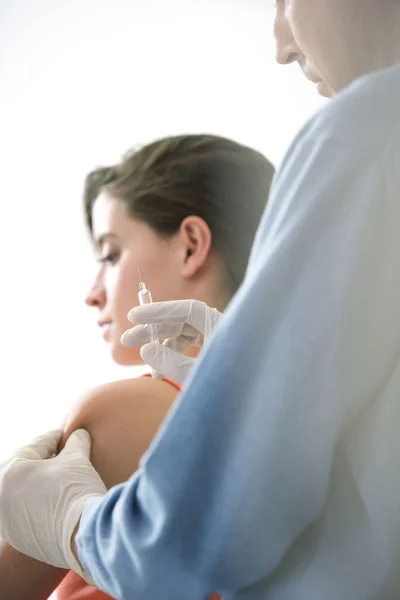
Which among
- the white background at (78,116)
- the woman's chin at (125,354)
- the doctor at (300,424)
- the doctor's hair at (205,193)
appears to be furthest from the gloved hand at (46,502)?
the white background at (78,116)

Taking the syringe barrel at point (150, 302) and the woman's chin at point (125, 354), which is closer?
the syringe barrel at point (150, 302)

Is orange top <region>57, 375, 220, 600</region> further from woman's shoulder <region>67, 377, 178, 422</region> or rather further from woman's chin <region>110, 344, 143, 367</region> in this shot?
woman's chin <region>110, 344, 143, 367</region>

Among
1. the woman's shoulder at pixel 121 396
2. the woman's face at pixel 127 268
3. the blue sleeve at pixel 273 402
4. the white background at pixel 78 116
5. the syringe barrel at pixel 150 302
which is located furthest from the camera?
the white background at pixel 78 116

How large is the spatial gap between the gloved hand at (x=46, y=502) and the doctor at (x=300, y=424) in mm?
112

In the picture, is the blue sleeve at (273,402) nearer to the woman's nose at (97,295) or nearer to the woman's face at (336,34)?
the woman's face at (336,34)

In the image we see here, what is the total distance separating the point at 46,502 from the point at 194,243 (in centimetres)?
67

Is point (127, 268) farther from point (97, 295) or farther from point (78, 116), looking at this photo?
point (78, 116)

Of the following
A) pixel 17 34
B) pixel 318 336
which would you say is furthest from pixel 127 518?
pixel 17 34

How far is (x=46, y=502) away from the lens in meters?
0.72

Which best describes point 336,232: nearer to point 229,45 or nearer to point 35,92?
point 229,45

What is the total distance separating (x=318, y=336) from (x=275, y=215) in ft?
0.42

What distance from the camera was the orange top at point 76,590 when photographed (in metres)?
0.97

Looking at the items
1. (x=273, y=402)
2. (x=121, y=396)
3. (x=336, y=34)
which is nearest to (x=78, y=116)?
(x=121, y=396)

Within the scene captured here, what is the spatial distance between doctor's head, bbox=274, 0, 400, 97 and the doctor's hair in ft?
1.81
